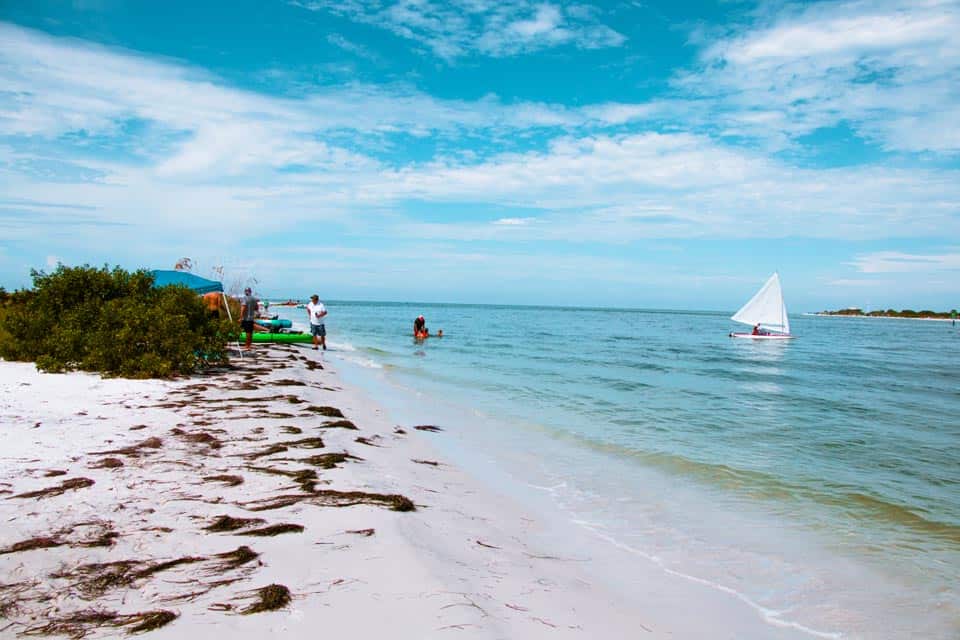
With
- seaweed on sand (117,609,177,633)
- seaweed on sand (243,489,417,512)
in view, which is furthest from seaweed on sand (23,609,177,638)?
seaweed on sand (243,489,417,512)

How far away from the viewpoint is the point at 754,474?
917cm

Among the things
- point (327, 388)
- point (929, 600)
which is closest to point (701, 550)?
point (929, 600)

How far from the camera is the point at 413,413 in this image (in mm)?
13062

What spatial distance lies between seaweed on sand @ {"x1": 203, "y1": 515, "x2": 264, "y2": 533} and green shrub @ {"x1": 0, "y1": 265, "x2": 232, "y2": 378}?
9.34 meters

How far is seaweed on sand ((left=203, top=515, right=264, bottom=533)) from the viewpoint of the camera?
185 inches

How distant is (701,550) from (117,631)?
5141 millimetres

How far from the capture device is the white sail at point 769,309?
57219 millimetres

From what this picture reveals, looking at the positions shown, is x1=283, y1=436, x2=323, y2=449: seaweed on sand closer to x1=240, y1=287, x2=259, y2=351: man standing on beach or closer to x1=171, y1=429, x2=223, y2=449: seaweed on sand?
x1=171, y1=429, x2=223, y2=449: seaweed on sand

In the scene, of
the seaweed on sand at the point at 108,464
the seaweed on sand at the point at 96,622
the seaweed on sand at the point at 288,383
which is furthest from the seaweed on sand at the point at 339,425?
the seaweed on sand at the point at 96,622

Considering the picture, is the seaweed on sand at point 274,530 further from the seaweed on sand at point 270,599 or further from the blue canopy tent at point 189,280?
the blue canopy tent at point 189,280

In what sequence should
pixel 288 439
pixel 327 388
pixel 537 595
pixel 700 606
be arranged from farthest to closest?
pixel 327 388
pixel 288 439
pixel 700 606
pixel 537 595

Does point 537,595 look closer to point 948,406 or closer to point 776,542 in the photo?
point 776,542

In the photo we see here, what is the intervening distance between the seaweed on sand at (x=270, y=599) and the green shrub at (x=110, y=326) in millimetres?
10779

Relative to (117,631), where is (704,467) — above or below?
below
